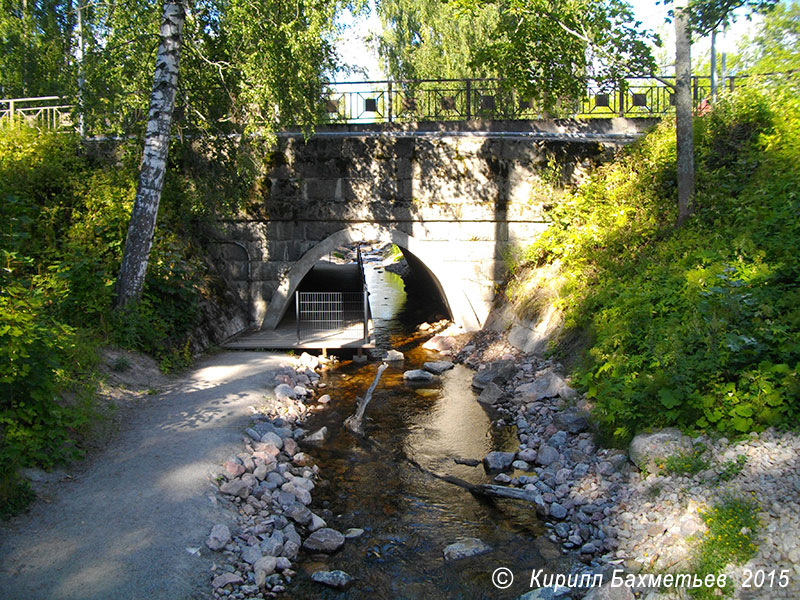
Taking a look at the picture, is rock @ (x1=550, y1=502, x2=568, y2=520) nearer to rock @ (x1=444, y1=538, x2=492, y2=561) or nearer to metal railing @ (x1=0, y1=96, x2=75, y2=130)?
rock @ (x1=444, y1=538, x2=492, y2=561)

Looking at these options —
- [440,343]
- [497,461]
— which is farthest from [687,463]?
[440,343]

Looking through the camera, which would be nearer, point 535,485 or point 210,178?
point 535,485

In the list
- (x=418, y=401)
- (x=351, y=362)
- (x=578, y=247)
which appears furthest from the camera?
(x=351, y=362)

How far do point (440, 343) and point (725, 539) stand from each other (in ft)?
29.9

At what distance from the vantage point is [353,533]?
568 cm

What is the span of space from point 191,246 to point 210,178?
1.72 metres

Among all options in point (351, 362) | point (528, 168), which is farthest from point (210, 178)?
point (528, 168)

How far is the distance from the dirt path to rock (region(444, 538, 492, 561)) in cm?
205

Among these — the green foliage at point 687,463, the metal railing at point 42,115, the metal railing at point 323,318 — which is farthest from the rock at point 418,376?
the metal railing at point 42,115

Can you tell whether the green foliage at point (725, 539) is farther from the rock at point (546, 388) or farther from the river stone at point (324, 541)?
the rock at point (546, 388)

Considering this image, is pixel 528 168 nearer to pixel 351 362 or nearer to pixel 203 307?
pixel 351 362

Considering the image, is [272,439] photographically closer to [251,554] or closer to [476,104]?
[251,554]

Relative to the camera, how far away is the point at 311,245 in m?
13.2

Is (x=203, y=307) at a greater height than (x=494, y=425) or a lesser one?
greater
